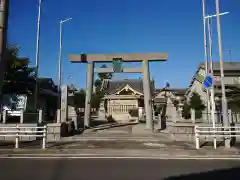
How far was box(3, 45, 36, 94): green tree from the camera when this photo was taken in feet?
68.1

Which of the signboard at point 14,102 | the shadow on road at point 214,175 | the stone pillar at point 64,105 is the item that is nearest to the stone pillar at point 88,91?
the stone pillar at point 64,105

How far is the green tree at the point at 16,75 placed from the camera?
20.8 meters

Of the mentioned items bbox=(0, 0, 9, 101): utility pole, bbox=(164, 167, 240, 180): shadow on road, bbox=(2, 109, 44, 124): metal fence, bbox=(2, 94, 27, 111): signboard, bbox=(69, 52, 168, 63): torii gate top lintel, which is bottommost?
bbox=(164, 167, 240, 180): shadow on road

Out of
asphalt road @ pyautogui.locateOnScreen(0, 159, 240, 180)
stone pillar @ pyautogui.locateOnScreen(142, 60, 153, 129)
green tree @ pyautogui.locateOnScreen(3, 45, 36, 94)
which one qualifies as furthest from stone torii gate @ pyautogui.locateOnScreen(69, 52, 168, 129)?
asphalt road @ pyautogui.locateOnScreen(0, 159, 240, 180)

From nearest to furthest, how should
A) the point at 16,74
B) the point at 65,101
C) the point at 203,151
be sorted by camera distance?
1. the point at 203,151
2. the point at 65,101
3. the point at 16,74

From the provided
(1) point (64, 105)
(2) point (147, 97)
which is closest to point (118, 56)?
(2) point (147, 97)

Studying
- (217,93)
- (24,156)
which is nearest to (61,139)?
(24,156)

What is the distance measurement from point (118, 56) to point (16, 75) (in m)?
9.56

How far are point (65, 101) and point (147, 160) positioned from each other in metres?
9.56

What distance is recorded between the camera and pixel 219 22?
1180 cm

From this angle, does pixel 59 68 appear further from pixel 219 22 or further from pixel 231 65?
pixel 231 65

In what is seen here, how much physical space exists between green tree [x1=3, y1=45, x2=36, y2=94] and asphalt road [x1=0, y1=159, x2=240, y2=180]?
47.0ft

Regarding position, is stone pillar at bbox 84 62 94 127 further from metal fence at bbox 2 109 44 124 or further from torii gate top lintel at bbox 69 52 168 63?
metal fence at bbox 2 109 44 124

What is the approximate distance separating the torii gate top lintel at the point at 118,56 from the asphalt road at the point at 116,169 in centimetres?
1245
